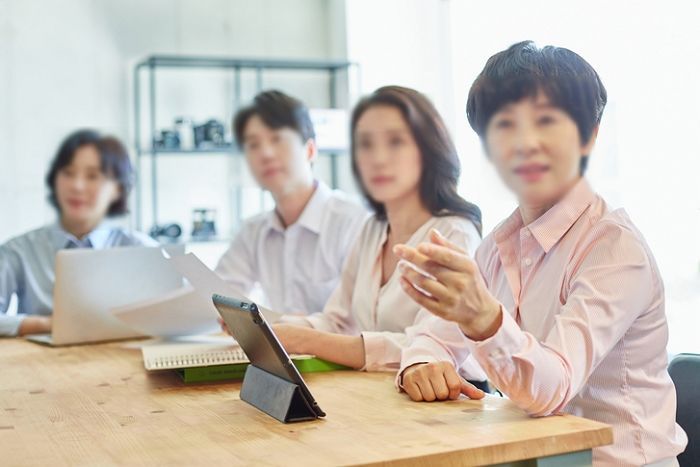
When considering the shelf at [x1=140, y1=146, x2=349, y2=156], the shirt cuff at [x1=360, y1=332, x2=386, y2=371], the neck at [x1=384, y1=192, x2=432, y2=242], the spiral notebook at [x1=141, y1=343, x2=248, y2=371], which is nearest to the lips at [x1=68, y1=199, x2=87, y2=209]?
the spiral notebook at [x1=141, y1=343, x2=248, y2=371]

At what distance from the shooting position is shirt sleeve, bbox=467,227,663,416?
123 centimetres

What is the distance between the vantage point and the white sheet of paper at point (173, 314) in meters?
2.30

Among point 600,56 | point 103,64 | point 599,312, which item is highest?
point 103,64

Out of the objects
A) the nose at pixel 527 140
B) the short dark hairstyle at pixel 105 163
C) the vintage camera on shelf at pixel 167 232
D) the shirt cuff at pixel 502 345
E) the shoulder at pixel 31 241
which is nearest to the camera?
the nose at pixel 527 140

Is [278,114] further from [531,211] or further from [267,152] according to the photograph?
[531,211]

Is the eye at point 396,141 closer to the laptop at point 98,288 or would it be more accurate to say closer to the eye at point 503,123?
the laptop at point 98,288

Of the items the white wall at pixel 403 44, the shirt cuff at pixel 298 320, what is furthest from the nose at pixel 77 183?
the white wall at pixel 403 44

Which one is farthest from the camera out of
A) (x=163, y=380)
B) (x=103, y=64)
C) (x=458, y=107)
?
(x=103, y=64)

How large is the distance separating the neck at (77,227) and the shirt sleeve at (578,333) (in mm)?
2093

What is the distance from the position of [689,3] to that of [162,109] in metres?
3.37

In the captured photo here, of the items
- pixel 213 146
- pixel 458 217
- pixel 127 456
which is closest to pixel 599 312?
pixel 127 456

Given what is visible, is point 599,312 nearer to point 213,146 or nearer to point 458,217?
point 458,217

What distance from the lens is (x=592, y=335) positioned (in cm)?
128

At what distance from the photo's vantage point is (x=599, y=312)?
4.25ft
